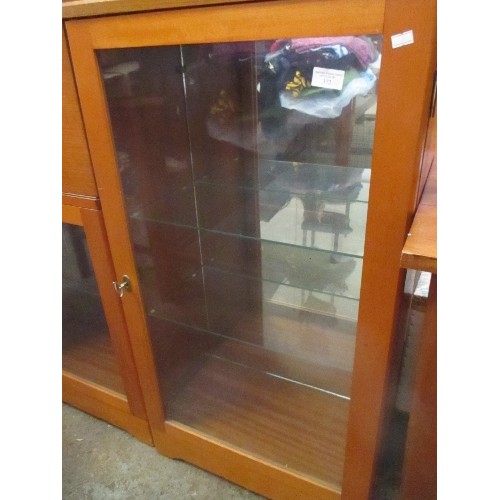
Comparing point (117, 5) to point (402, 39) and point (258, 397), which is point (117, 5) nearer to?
point (402, 39)

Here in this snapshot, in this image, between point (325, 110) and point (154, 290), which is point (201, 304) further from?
point (325, 110)

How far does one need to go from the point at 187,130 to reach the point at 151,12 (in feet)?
1.31

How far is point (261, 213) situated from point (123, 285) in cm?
36

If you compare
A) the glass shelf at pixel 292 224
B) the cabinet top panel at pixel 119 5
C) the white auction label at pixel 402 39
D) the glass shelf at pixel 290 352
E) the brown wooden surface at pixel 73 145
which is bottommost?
the glass shelf at pixel 290 352

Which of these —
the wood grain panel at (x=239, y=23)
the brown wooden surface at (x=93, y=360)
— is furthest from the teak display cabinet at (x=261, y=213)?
the brown wooden surface at (x=93, y=360)

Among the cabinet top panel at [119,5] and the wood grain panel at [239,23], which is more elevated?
the cabinet top panel at [119,5]

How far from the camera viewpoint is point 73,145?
2.37 ft

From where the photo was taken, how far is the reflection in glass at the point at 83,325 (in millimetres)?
1058

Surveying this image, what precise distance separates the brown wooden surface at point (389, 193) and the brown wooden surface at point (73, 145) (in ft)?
1.60

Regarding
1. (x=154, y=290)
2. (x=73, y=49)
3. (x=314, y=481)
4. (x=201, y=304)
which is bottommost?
(x=314, y=481)

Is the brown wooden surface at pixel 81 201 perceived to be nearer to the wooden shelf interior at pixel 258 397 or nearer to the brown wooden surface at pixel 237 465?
the wooden shelf interior at pixel 258 397

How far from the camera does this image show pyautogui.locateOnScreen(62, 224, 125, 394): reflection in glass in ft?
3.47
